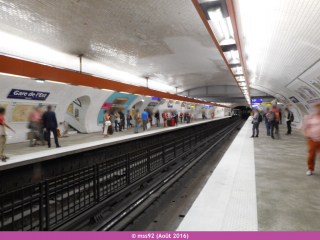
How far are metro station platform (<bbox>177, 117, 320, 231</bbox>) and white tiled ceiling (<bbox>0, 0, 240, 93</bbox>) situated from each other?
12.4 ft

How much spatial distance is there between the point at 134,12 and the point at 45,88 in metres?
6.97

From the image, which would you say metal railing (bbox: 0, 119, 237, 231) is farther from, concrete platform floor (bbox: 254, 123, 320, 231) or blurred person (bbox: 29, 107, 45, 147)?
blurred person (bbox: 29, 107, 45, 147)

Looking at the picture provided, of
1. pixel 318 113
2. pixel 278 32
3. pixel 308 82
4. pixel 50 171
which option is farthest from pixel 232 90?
pixel 50 171

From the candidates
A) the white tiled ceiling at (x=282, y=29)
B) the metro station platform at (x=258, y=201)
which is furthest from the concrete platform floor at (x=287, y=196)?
the white tiled ceiling at (x=282, y=29)

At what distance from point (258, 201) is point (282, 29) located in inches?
163

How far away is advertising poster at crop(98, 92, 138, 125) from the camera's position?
1443 centimetres

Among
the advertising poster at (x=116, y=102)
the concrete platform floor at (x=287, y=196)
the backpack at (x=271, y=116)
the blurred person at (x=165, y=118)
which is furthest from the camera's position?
the blurred person at (x=165, y=118)

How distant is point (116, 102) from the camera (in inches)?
610

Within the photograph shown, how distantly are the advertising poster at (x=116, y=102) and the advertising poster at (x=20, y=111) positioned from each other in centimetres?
526

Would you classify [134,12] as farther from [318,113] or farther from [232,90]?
[232,90]

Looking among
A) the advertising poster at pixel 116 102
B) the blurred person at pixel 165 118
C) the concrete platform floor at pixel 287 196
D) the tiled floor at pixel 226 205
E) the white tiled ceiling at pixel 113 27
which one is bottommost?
the tiled floor at pixel 226 205

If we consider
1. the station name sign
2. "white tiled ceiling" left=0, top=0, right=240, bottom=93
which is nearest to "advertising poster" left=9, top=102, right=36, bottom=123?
the station name sign

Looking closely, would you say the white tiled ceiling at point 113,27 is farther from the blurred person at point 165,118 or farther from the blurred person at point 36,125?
the blurred person at point 165,118

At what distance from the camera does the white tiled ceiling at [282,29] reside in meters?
4.06
